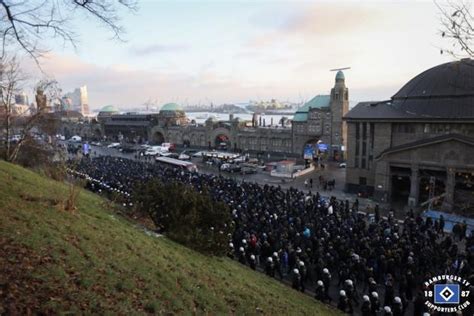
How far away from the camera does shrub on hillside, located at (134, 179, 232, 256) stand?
45.5 ft

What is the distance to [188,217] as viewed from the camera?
14.2m

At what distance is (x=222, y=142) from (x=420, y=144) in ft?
158

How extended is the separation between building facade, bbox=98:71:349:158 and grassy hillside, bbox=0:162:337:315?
46933 millimetres

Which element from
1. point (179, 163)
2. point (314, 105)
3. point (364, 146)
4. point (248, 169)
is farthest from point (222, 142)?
point (364, 146)

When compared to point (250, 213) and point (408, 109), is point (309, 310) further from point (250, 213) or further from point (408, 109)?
point (408, 109)

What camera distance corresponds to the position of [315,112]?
194 feet

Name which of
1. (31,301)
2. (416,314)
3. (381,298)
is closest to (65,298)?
(31,301)

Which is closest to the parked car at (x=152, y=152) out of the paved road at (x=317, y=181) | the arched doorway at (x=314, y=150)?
the paved road at (x=317, y=181)

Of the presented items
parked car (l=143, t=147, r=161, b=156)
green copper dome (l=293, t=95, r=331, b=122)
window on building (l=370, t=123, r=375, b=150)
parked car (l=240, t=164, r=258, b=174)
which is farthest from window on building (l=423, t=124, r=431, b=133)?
parked car (l=143, t=147, r=161, b=156)

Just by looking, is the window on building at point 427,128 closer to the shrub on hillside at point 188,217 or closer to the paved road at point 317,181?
the paved road at point 317,181

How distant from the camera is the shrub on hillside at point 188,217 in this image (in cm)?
1388

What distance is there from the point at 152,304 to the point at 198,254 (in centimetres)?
542

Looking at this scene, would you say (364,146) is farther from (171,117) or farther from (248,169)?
(171,117)

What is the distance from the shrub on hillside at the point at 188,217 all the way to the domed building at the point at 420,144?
2069 cm
